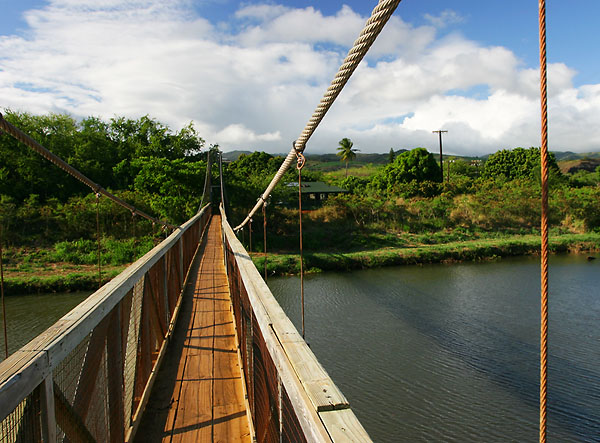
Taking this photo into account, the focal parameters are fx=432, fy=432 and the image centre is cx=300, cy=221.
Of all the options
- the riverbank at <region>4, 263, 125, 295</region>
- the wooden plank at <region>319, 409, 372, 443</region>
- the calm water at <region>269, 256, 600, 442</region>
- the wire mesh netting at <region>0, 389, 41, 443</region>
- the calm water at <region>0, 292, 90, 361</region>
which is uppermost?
the wooden plank at <region>319, 409, 372, 443</region>

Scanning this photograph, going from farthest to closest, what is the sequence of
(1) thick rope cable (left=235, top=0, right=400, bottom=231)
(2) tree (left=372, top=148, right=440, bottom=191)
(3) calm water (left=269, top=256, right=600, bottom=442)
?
(2) tree (left=372, top=148, right=440, bottom=191) < (3) calm water (left=269, top=256, right=600, bottom=442) < (1) thick rope cable (left=235, top=0, right=400, bottom=231)

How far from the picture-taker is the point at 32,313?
34.0ft

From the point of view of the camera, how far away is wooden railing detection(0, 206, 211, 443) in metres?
0.74

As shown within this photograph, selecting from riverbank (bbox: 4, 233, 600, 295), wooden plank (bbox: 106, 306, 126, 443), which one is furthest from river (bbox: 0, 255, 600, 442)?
wooden plank (bbox: 106, 306, 126, 443)

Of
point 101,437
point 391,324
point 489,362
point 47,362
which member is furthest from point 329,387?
point 391,324

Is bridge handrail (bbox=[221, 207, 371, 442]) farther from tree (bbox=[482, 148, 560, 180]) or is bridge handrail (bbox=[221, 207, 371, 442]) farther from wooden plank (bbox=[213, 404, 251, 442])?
tree (bbox=[482, 148, 560, 180])

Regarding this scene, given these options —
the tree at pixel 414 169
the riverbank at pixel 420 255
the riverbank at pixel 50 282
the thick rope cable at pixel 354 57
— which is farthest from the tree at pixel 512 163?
the thick rope cable at pixel 354 57

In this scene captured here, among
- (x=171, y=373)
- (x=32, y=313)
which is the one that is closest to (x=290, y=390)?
(x=171, y=373)

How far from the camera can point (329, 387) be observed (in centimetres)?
73

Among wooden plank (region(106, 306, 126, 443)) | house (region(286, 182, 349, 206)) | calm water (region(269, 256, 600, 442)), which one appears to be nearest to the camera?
wooden plank (region(106, 306, 126, 443))

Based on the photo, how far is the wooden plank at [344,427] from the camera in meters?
0.59

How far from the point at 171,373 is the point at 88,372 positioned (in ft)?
3.79

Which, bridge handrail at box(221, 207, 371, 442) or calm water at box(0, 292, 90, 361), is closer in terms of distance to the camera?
bridge handrail at box(221, 207, 371, 442)

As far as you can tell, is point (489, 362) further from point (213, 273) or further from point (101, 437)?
point (101, 437)
